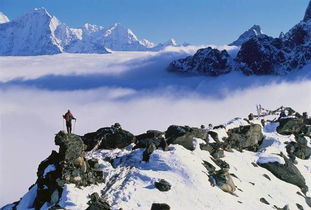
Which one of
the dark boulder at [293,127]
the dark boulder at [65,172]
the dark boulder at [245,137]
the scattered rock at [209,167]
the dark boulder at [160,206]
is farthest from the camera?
the dark boulder at [293,127]

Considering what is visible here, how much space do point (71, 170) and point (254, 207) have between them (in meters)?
14.6

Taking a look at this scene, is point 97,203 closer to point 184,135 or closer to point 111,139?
point 111,139

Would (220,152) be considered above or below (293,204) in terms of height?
above

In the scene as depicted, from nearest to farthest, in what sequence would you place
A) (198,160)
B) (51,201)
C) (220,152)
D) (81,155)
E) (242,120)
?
(51,201) → (81,155) → (198,160) → (220,152) → (242,120)

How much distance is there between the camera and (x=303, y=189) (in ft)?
A: 162

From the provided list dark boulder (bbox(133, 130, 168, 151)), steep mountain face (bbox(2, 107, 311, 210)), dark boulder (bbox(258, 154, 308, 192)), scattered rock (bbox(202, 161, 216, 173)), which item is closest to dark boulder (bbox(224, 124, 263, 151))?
steep mountain face (bbox(2, 107, 311, 210))

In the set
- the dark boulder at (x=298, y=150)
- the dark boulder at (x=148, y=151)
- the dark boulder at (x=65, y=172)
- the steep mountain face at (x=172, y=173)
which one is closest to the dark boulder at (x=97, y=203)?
the steep mountain face at (x=172, y=173)

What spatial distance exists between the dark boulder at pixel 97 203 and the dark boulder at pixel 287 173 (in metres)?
21.8

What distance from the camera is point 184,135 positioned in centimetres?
4772

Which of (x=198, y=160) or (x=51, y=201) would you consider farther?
(x=198, y=160)

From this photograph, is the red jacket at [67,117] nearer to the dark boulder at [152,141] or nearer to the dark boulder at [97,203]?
the dark boulder at [152,141]

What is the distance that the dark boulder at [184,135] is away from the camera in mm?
47000

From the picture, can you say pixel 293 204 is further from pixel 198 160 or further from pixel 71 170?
pixel 71 170

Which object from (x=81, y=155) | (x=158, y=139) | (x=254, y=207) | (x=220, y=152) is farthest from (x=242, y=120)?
(x=81, y=155)
